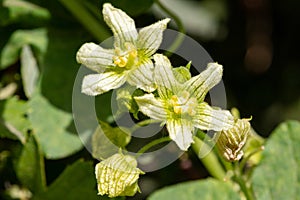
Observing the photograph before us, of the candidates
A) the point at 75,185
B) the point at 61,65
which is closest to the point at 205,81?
the point at 75,185

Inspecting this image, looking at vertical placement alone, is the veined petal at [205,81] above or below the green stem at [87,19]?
above

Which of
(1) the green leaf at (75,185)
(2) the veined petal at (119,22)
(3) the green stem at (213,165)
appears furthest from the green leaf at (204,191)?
(2) the veined petal at (119,22)

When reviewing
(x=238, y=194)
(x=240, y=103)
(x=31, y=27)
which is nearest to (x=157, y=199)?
(x=238, y=194)

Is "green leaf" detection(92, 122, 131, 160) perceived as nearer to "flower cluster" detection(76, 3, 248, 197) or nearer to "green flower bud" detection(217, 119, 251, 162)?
"flower cluster" detection(76, 3, 248, 197)

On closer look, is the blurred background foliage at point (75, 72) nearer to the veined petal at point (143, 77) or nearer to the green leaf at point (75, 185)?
the green leaf at point (75, 185)

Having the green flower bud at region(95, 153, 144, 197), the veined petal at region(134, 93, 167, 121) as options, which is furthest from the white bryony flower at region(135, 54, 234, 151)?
the green flower bud at region(95, 153, 144, 197)

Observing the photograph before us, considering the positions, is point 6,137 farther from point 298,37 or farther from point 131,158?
point 298,37

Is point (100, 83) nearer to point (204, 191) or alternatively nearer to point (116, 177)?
point (116, 177)
